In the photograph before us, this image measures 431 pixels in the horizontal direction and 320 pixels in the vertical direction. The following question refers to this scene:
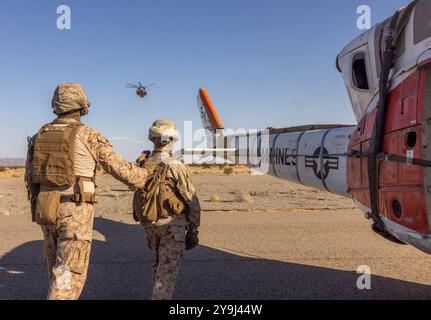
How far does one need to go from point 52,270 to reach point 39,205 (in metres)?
0.56

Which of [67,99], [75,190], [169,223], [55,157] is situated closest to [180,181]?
[169,223]

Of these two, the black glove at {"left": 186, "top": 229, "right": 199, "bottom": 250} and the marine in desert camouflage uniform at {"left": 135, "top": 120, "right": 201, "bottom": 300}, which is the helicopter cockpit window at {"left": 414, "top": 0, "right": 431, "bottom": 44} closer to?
the marine in desert camouflage uniform at {"left": 135, "top": 120, "right": 201, "bottom": 300}

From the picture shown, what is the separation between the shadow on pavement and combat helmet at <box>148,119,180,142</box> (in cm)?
216

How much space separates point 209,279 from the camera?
557cm

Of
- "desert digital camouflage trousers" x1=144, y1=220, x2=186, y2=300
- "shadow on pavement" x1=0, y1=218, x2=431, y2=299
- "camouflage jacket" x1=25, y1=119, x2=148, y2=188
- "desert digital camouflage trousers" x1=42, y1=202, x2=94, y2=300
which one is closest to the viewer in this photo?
"desert digital camouflage trousers" x1=42, y1=202, x2=94, y2=300

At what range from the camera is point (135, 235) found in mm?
8641

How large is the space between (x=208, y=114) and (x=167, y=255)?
19.1 metres

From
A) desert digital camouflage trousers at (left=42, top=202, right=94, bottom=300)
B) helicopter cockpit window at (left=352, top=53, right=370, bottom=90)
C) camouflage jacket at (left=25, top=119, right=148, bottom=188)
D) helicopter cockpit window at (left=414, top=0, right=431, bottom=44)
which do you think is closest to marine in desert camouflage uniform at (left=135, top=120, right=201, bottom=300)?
camouflage jacket at (left=25, top=119, right=148, bottom=188)

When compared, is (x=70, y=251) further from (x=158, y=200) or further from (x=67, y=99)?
(x=67, y=99)

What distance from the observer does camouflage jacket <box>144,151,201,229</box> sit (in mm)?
3652

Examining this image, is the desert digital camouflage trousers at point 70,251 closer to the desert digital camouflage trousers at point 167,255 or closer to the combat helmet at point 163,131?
the desert digital camouflage trousers at point 167,255

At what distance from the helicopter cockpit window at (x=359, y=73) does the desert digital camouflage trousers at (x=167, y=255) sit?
3.26 meters

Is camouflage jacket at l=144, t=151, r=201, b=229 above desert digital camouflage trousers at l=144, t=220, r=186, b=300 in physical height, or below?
above
